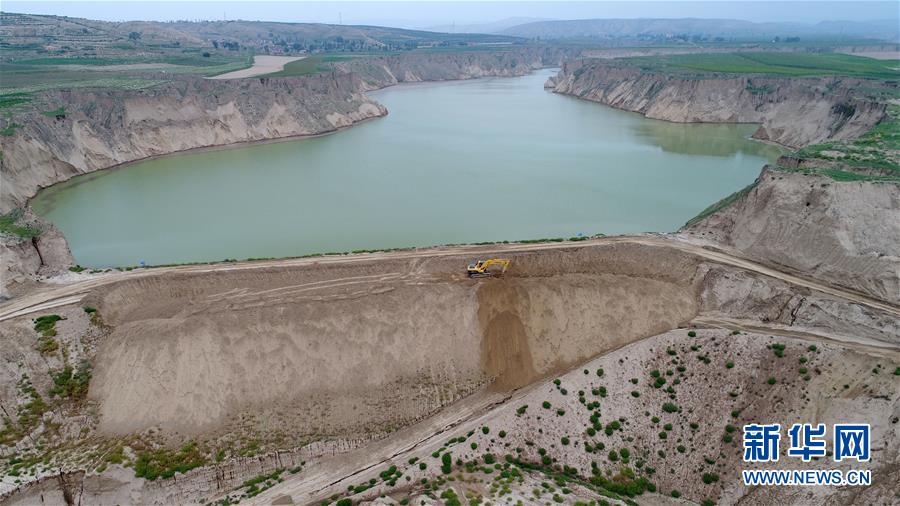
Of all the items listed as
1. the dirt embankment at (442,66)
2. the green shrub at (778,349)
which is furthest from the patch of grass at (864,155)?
the dirt embankment at (442,66)

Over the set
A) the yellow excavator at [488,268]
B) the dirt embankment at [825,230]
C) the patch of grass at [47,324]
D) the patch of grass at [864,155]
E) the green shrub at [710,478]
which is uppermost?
the patch of grass at [864,155]

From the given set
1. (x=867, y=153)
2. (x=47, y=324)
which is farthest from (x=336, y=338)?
(x=867, y=153)

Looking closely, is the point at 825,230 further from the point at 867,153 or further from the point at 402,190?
the point at 402,190

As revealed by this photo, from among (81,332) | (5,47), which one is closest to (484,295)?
(81,332)

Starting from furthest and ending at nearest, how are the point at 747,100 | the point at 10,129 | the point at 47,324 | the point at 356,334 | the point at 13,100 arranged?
the point at 747,100, the point at 13,100, the point at 10,129, the point at 356,334, the point at 47,324

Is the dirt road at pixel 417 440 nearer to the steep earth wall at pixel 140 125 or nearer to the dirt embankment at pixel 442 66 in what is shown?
the steep earth wall at pixel 140 125

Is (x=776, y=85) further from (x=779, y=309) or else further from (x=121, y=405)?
(x=121, y=405)
